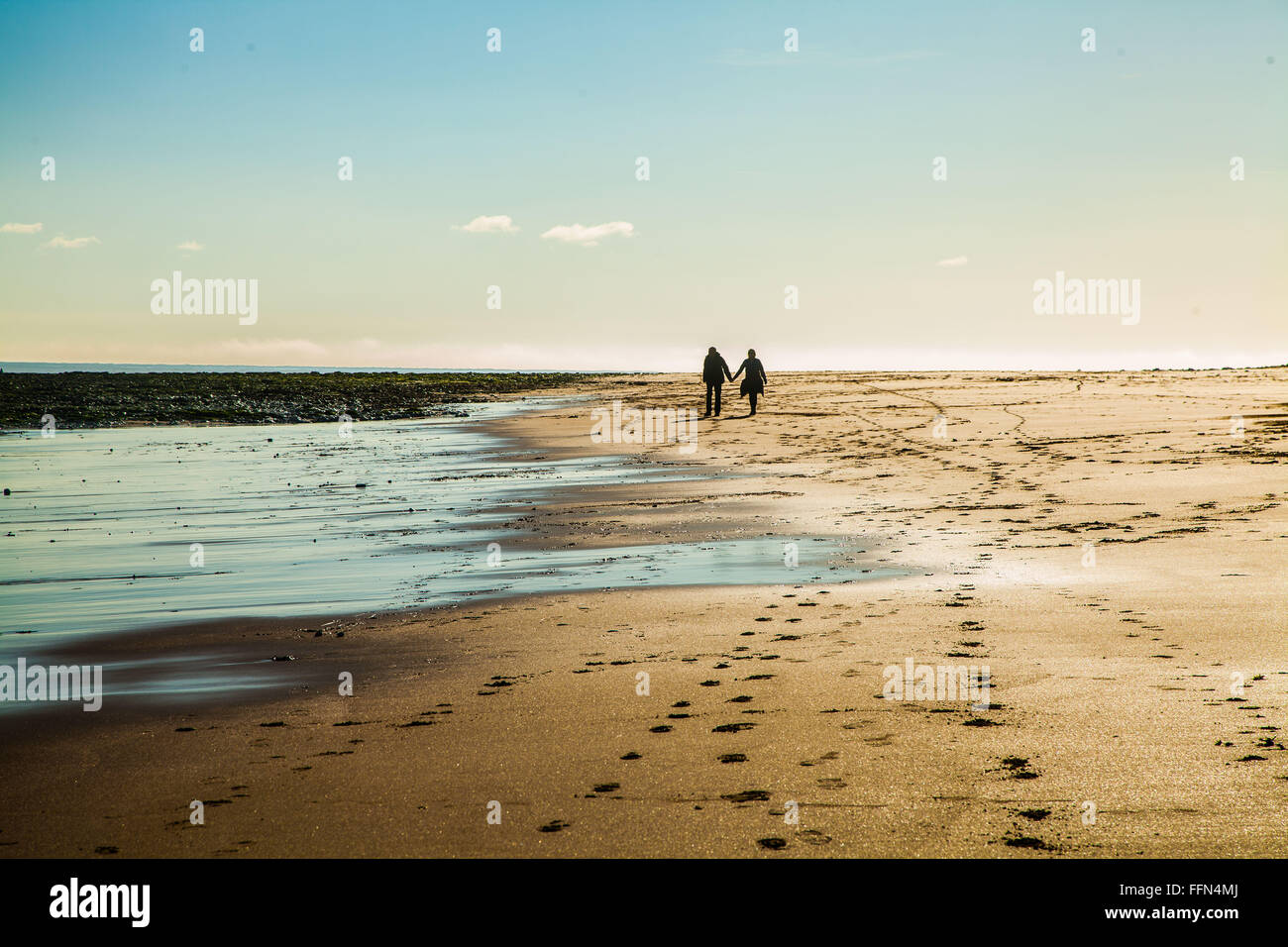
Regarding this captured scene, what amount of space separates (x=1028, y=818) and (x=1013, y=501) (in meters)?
11.1

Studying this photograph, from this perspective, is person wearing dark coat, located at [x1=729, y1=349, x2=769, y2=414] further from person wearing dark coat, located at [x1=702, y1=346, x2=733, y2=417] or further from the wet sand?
the wet sand

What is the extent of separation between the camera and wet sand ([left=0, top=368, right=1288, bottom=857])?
445cm

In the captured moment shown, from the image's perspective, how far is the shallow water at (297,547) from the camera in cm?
973

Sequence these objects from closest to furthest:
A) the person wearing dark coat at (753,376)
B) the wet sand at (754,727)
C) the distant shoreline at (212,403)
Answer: the wet sand at (754,727) < the person wearing dark coat at (753,376) < the distant shoreline at (212,403)

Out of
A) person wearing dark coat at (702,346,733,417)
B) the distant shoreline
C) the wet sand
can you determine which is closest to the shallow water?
the wet sand

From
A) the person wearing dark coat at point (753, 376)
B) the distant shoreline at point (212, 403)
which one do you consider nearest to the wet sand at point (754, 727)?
the person wearing dark coat at point (753, 376)

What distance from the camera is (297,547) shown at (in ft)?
41.7

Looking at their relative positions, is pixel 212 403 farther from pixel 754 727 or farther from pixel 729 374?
pixel 754 727

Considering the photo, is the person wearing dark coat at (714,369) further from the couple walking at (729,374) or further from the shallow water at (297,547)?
the shallow water at (297,547)

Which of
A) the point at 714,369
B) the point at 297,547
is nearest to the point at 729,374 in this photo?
the point at 714,369

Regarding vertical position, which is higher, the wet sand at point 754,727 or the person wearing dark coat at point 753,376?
the person wearing dark coat at point 753,376

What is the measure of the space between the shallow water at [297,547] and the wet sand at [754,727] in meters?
0.79
